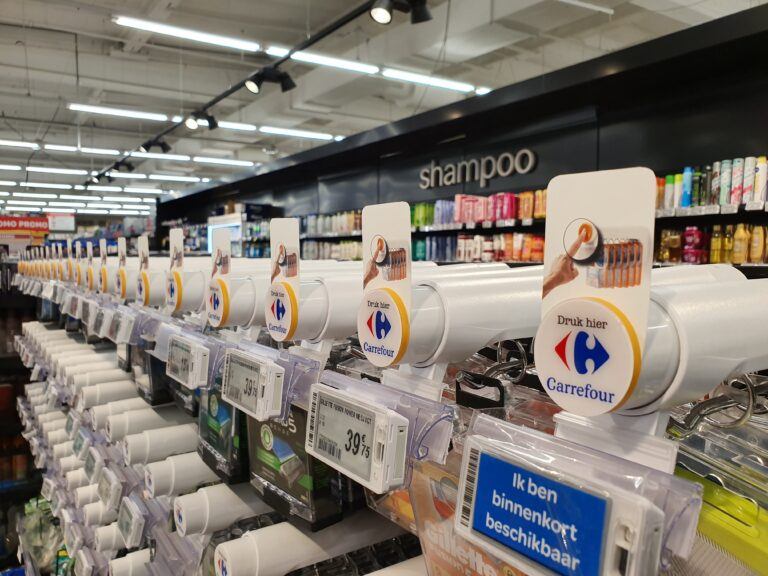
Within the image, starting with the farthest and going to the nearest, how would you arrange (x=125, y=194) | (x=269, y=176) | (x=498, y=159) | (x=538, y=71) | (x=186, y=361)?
(x=125, y=194) < (x=538, y=71) < (x=269, y=176) < (x=498, y=159) < (x=186, y=361)

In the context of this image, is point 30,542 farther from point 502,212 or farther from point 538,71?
point 538,71

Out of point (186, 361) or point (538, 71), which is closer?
point (186, 361)

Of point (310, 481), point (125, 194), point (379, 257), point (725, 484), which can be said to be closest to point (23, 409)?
point (310, 481)

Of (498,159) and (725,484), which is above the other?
(498,159)

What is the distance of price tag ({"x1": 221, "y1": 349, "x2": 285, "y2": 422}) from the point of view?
0.91 metres

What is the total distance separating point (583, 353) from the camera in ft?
1.61

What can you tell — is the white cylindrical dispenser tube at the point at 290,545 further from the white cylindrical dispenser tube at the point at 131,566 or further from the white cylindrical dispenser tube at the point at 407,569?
the white cylindrical dispenser tube at the point at 131,566

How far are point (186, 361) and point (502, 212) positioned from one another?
14.6 feet

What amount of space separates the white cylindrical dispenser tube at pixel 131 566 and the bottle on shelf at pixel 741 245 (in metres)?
3.78

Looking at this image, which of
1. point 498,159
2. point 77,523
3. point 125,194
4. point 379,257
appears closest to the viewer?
point 379,257

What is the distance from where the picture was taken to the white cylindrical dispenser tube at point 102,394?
192 cm

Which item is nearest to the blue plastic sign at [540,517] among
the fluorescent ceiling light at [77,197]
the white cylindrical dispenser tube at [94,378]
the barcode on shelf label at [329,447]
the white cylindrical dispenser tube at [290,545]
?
the barcode on shelf label at [329,447]

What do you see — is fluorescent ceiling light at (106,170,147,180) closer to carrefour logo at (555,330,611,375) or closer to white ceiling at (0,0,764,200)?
white ceiling at (0,0,764,200)

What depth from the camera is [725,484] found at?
60 cm
